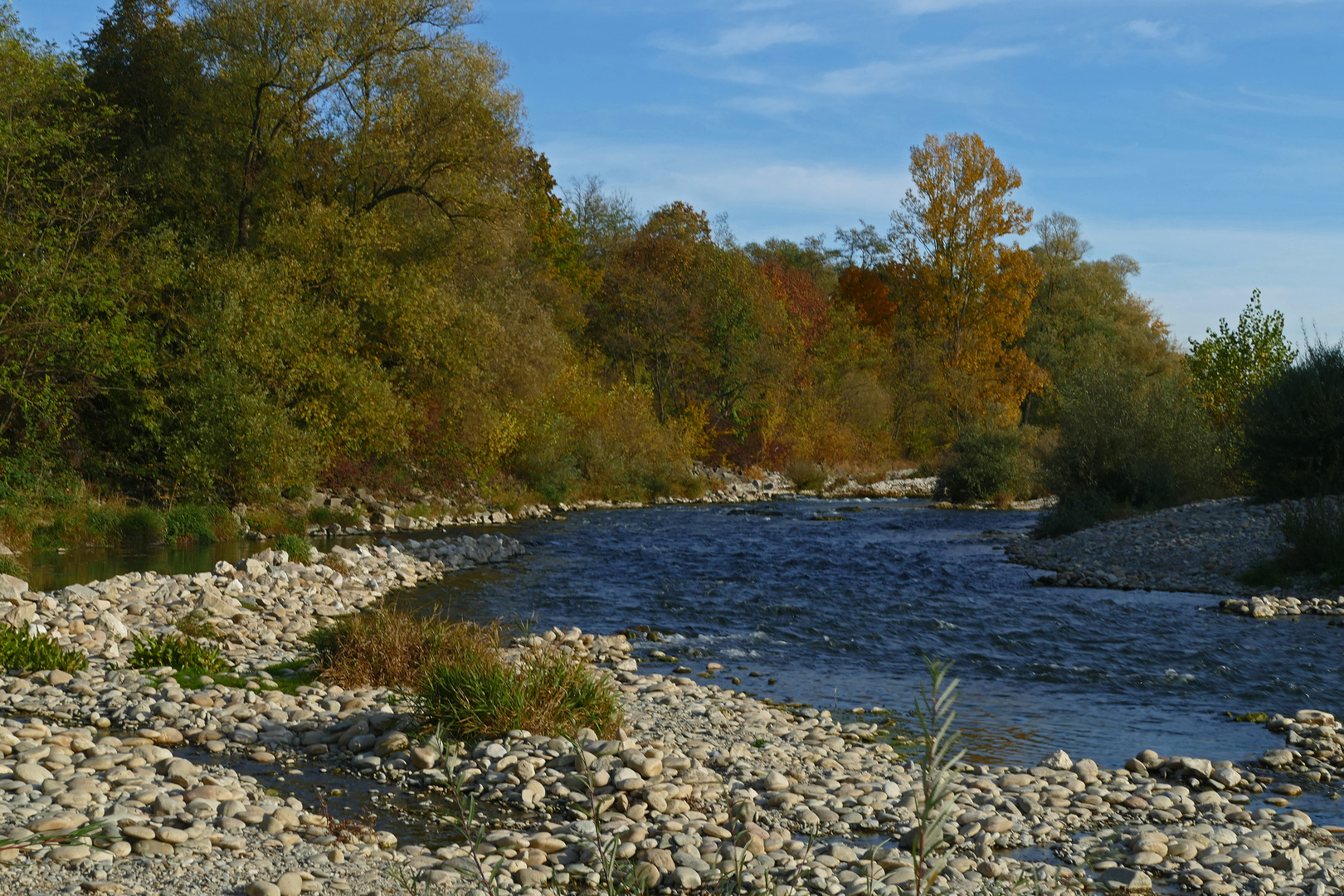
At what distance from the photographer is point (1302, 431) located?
798 inches

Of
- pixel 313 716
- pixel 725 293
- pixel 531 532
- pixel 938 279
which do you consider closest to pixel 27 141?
pixel 531 532

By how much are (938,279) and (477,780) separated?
44.4m

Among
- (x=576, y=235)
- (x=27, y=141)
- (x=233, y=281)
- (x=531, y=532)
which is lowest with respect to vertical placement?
(x=531, y=532)

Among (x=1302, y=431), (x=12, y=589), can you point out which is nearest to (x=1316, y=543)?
(x=1302, y=431)

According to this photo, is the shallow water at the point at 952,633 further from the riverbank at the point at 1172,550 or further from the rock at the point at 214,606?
the rock at the point at 214,606

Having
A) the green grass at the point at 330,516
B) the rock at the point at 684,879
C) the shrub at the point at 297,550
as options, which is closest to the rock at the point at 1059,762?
the rock at the point at 684,879

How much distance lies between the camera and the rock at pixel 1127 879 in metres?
5.53

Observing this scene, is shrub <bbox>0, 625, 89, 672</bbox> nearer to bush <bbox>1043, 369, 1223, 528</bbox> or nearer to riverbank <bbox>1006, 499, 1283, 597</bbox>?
riverbank <bbox>1006, 499, 1283, 597</bbox>

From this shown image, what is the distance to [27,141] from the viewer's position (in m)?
19.0

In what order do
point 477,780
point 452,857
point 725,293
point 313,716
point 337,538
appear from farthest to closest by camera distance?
point 725,293 < point 337,538 < point 313,716 < point 477,780 < point 452,857

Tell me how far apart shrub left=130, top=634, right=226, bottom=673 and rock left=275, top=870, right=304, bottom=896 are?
5.68m

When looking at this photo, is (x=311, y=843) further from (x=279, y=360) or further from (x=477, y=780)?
(x=279, y=360)

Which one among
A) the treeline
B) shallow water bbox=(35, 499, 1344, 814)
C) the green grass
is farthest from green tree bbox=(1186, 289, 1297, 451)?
the green grass

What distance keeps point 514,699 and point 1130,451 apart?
22.9 meters
